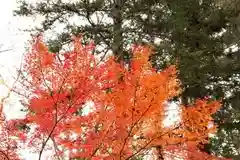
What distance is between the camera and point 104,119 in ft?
52.5

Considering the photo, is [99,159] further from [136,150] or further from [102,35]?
[102,35]

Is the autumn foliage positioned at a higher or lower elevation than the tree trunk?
lower

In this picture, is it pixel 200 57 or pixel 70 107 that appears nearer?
pixel 70 107

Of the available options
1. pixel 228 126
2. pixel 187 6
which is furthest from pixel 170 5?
pixel 228 126

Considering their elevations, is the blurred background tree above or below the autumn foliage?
above

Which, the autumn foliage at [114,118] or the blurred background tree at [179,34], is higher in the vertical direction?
the blurred background tree at [179,34]

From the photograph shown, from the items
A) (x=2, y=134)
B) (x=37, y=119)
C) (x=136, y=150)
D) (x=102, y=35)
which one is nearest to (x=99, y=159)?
(x=136, y=150)

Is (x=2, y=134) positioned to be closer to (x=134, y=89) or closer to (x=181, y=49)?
(x=134, y=89)

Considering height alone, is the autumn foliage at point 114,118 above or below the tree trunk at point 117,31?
below

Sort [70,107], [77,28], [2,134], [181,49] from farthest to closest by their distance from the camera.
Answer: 1. [77,28]
2. [181,49]
3. [2,134]
4. [70,107]

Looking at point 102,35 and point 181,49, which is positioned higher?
point 102,35

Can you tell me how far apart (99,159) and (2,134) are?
388cm

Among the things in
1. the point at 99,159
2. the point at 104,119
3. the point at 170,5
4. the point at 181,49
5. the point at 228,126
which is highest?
the point at 170,5

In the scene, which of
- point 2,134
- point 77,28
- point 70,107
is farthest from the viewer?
point 77,28
